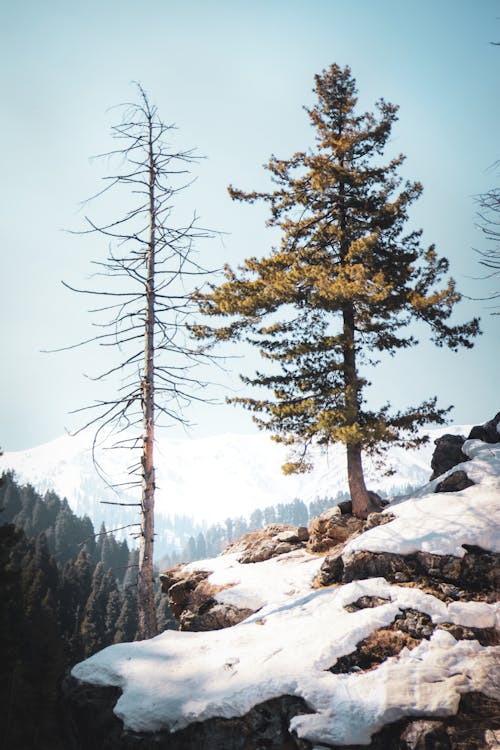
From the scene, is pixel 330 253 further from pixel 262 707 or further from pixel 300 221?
pixel 262 707

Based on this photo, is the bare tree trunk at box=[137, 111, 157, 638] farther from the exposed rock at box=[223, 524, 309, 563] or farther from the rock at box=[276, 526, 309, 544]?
the rock at box=[276, 526, 309, 544]

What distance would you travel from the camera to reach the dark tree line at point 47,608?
1836cm

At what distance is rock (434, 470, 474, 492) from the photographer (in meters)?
9.62

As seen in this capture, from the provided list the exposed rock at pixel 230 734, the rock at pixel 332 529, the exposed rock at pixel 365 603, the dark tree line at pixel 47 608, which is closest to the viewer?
the exposed rock at pixel 230 734

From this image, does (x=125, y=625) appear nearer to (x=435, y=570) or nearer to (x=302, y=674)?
(x=435, y=570)

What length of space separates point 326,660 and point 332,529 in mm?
5863

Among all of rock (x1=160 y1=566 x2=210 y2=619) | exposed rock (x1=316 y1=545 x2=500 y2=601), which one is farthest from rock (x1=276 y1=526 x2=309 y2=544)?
exposed rock (x1=316 y1=545 x2=500 y2=601)

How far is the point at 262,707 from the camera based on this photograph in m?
4.81

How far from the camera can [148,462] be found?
28.2ft

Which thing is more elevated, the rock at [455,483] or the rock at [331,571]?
the rock at [455,483]

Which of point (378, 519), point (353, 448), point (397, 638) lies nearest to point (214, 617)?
point (378, 519)

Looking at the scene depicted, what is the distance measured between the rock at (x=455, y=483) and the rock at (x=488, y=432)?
308 centimetres

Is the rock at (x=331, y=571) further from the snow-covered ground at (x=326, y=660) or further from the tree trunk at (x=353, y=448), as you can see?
the tree trunk at (x=353, y=448)

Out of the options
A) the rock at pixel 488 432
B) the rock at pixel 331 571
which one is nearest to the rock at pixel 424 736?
the rock at pixel 331 571
